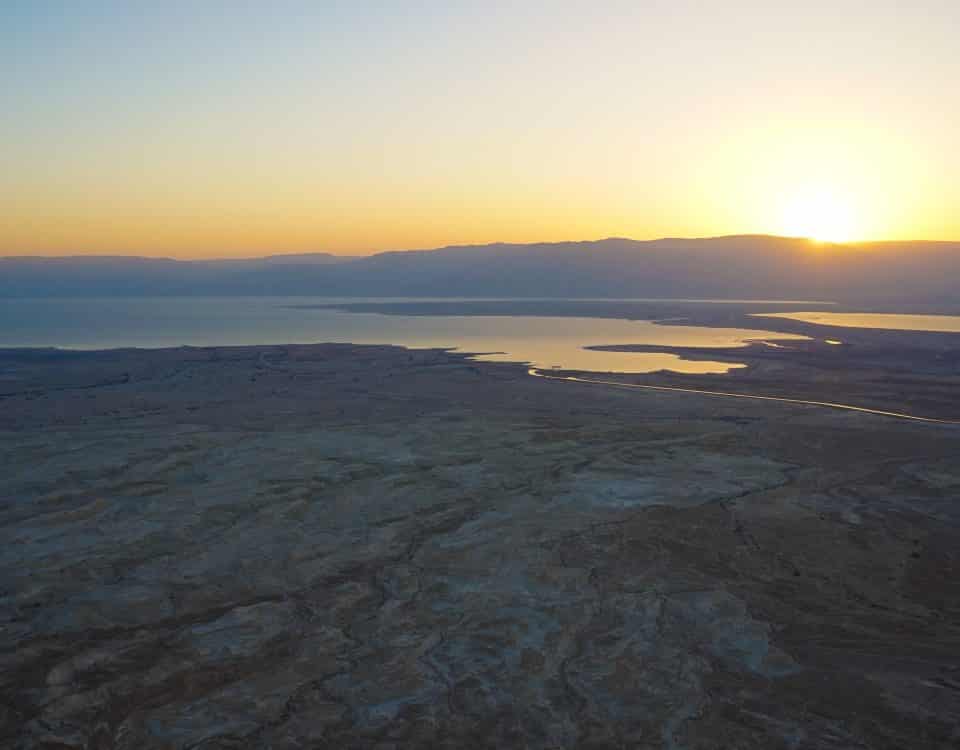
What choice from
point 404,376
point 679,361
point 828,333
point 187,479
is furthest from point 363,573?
point 828,333

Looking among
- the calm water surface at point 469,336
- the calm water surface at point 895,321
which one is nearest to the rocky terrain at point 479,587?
the calm water surface at point 469,336

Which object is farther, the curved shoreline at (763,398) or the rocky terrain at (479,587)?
the curved shoreline at (763,398)

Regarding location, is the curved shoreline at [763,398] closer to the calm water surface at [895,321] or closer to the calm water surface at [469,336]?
the calm water surface at [469,336]

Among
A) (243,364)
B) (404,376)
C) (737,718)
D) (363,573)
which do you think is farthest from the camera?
(243,364)

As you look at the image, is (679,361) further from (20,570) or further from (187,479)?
(20,570)

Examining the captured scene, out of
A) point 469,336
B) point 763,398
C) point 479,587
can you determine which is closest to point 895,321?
point 469,336

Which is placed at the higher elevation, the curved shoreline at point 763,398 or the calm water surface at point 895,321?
the calm water surface at point 895,321

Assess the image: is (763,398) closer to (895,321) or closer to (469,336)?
(469,336)

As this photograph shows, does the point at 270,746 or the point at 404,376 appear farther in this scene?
the point at 404,376
